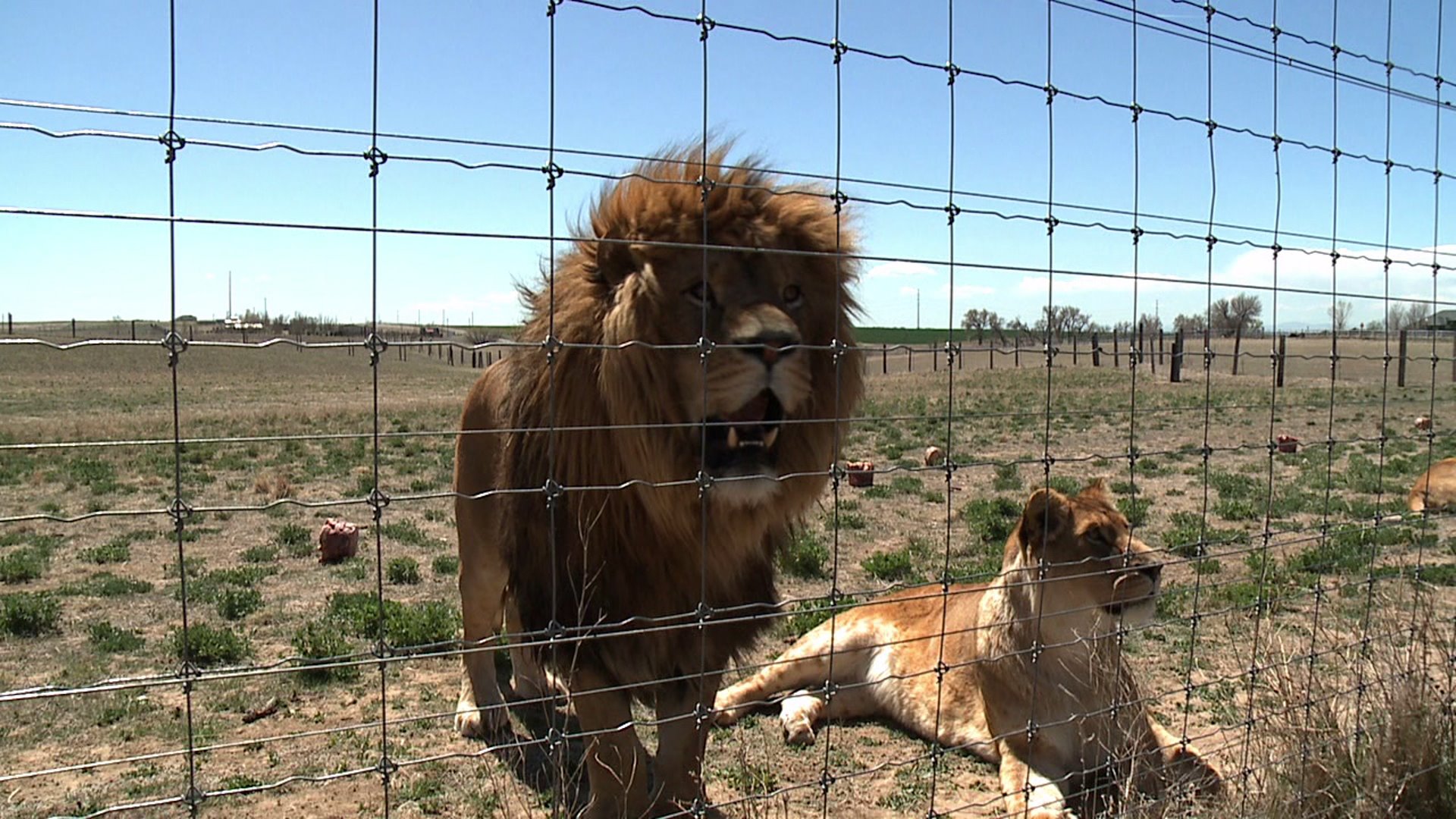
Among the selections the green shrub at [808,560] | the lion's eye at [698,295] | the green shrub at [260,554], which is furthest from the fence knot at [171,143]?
the green shrub at [260,554]

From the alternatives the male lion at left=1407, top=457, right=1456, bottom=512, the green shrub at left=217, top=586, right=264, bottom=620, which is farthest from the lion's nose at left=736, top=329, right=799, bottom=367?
the male lion at left=1407, top=457, right=1456, bottom=512

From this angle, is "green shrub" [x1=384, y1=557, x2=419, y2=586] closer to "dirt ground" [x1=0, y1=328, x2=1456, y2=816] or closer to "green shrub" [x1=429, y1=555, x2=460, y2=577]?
"dirt ground" [x1=0, y1=328, x2=1456, y2=816]

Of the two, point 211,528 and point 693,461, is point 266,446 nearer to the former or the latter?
point 211,528

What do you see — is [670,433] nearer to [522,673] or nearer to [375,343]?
[375,343]

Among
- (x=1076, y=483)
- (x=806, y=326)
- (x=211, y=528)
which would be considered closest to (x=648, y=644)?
(x=806, y=326)

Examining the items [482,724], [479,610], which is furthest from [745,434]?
[482,724]

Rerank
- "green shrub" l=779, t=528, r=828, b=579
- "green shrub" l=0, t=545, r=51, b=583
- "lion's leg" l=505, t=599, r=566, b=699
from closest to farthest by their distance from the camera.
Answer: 1. "lion's leg" l=505, t=599, r=566, b=699
2. "green shrub" l=779, t=528, r=828, b=579
3. "green shrub" l=0, t=545, r=51, b=583

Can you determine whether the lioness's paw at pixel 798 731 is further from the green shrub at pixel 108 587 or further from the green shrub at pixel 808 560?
the green shrub at pixel 108 587

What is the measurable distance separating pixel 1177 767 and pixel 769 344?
9.10 ft

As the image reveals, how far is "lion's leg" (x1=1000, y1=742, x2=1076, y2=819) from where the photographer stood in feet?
14.3

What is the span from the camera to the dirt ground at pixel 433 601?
440cm

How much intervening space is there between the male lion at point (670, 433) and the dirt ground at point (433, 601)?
0.36m

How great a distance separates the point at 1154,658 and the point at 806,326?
4.20m

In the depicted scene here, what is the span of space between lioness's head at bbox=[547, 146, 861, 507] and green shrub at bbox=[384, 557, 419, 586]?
589cm
